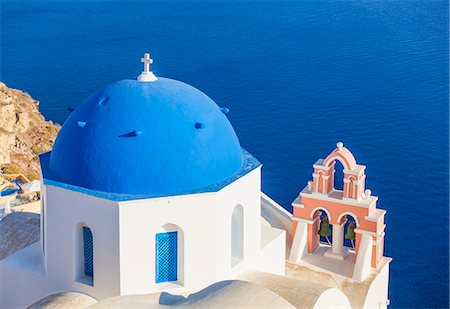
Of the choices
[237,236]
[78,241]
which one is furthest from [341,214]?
[78,241]

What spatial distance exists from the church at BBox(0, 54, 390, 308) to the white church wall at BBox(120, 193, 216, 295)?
14mm

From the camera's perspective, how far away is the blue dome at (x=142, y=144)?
1005 cm

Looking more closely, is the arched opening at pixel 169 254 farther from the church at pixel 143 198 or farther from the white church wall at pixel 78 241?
the white church wall at pixel 78 241

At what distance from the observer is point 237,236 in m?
11.2

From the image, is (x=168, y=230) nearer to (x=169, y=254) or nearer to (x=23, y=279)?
(x=169, y=254)

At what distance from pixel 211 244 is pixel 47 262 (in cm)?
253

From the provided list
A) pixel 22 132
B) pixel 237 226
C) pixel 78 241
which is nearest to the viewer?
pixel 78 241

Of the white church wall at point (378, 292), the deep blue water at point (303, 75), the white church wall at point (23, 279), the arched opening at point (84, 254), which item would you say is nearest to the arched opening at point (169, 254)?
the arched opening at point (84, 254)

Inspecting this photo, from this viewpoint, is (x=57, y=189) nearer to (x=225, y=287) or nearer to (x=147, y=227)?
(x=147, y=227)

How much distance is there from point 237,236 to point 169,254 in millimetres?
1374

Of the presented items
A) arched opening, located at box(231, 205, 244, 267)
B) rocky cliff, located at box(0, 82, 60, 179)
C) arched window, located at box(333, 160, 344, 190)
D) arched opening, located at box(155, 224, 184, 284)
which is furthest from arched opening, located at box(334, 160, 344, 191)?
arched opening, located at box(155, 224, 184, 284)

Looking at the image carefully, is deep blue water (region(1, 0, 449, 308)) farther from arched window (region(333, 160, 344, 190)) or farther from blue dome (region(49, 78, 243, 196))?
blue dome (region(49, 78, 243, 196))

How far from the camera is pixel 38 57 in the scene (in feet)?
147

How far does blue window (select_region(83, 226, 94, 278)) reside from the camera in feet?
34.1
